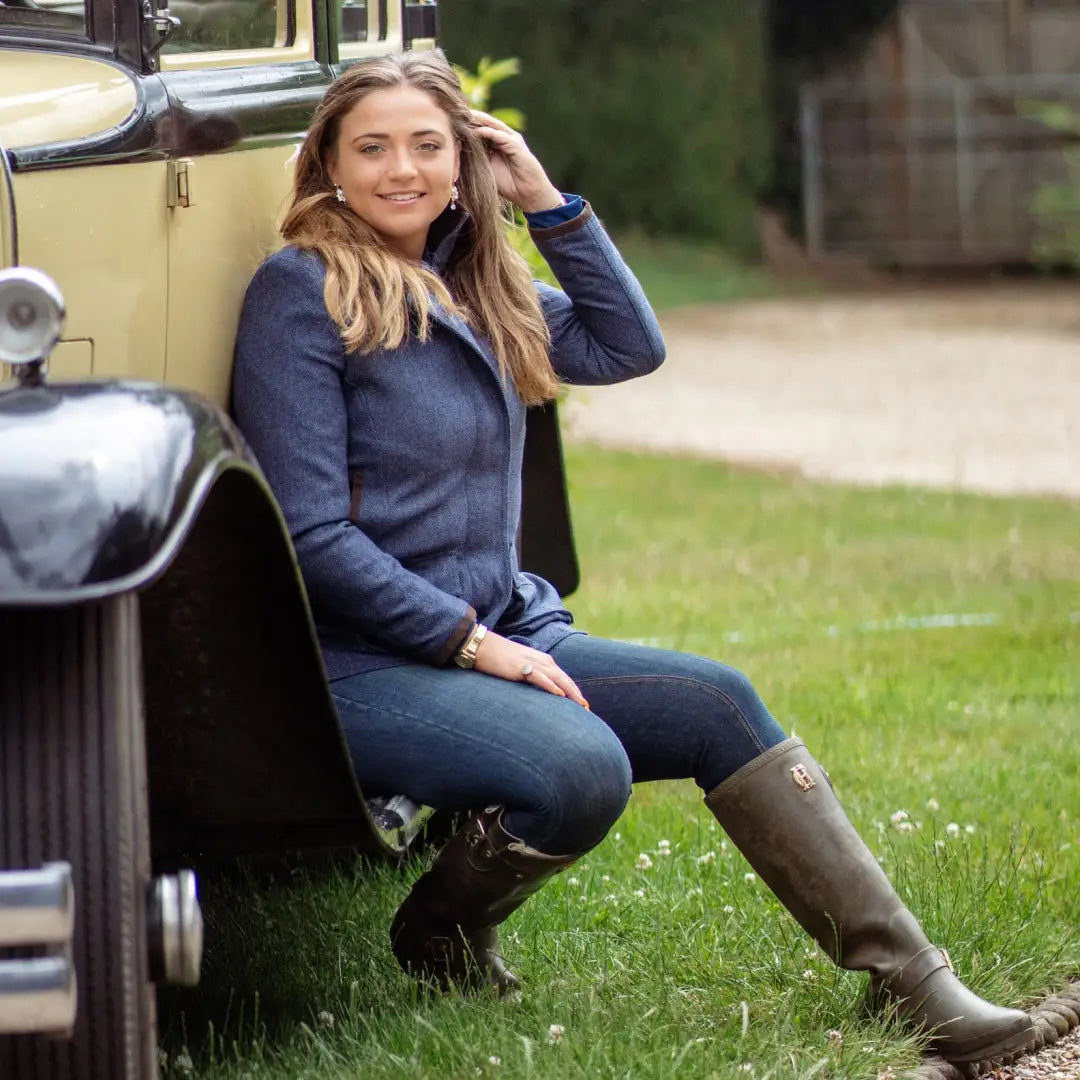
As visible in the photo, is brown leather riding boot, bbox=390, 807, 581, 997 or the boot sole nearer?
brown leather riding boot, bbox=390, 807, 581, 997

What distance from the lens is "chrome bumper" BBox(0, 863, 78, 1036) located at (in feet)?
5.91

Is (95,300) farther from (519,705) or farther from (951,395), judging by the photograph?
(951,395)

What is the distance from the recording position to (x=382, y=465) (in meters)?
2.74

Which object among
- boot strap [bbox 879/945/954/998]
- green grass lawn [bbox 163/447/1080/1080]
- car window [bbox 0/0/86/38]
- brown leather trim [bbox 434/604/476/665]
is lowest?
green grass lawn [bbox 163/447/1080/1080]

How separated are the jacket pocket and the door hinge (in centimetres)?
44

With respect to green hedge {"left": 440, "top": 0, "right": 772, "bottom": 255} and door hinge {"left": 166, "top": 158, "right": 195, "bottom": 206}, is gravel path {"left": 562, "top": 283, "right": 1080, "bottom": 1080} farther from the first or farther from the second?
door hinge {"left": 166, "top": 158, "right": 195, "bottom": 206}

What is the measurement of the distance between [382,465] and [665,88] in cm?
1638

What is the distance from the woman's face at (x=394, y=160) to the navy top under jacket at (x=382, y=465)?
15cm

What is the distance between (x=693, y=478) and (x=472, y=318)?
6842mm

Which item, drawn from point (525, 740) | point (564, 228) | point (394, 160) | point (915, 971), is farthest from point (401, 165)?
point (915, 971)

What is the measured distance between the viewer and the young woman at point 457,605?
2.62 m

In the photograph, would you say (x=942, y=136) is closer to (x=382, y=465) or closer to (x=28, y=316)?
(x=382, y=465)

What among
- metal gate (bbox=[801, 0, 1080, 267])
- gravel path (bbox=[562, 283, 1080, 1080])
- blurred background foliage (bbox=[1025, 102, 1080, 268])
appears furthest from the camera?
metal gate (bbox=[801, 0, 1080, 267])

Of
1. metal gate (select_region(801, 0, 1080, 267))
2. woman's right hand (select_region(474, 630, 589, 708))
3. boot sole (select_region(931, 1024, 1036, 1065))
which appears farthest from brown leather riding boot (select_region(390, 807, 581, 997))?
metal gate (select_region(801, 0, 1080, 267))
